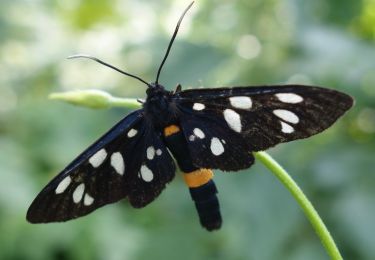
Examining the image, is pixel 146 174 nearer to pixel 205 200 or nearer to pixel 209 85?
pixel 205 200

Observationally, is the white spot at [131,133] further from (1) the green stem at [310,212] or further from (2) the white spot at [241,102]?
(1) the green stem at [310,212]

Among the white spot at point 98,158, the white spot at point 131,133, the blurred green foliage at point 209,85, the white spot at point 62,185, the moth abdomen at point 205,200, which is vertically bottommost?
the moth abdomen at point 205,200

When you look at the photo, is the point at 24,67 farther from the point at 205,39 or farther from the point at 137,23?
the point at 205,39

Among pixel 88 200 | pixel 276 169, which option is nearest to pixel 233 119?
pixel 276 169

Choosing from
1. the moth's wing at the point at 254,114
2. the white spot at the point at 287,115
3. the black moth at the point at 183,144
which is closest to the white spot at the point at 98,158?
the black moth at the point at 183,144

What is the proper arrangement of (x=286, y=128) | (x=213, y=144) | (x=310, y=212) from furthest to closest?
(x=213, y=144), (x=286, y=128), (x=310, y=212)

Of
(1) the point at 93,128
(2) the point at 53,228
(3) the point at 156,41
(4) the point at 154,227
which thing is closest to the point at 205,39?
(3) the point at 156,41

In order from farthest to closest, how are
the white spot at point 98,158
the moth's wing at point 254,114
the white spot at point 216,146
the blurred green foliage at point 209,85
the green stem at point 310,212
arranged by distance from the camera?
the blurred green foliage at point 209,85, the white spot at point 98,158, the white spot at point 216,146, the moth's wing at point 254,114, the green stem at point 310,212
